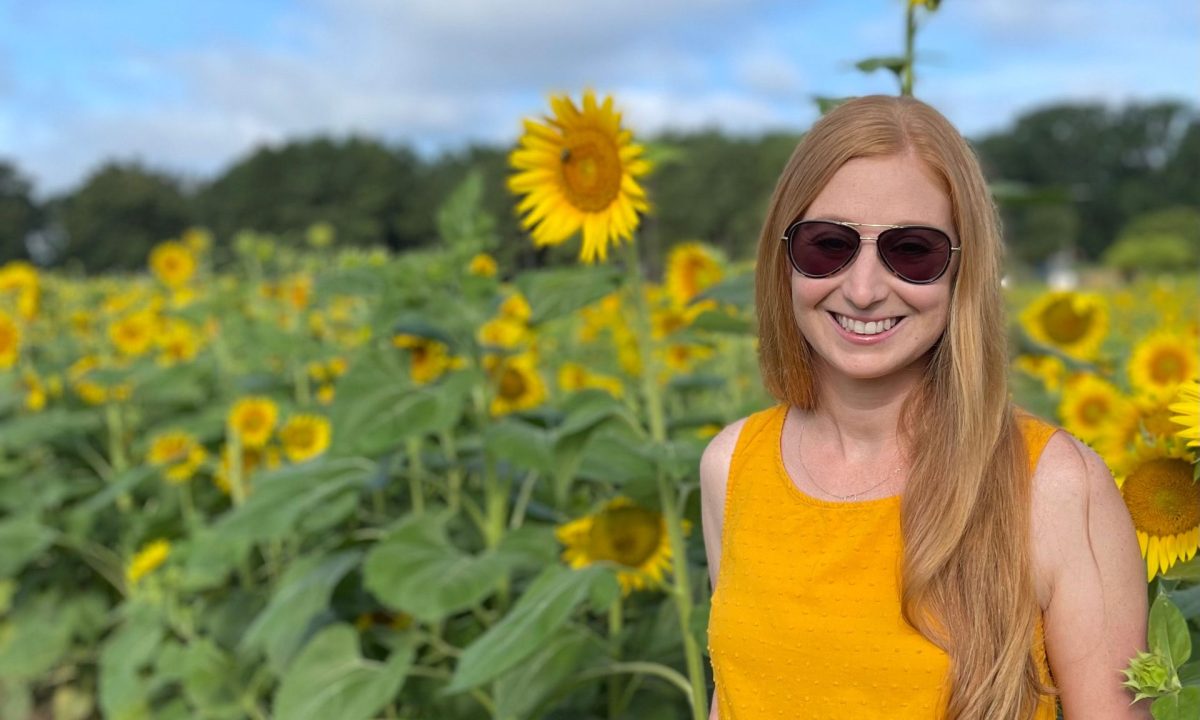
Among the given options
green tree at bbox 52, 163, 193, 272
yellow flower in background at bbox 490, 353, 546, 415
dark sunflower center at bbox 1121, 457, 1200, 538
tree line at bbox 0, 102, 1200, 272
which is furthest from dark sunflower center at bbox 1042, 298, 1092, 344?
green tree at bbox 52, 163, 193, 272

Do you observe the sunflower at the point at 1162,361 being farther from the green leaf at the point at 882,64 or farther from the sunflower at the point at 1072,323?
the green leaf at the point at 882,64

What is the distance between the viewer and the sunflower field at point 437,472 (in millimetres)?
1788

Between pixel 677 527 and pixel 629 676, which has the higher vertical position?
pixel 677 527

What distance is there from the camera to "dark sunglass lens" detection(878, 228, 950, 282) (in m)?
1.18

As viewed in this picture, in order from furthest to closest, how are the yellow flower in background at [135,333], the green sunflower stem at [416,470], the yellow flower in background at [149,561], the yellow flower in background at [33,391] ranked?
1. the yellow flower in background at [135,333]
2. the yellow flower in background at [33,391]
3. the yellow flower in background at [149,561]
4. the green sunflower stem at [416,470]

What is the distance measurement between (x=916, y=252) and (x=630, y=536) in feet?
3.08

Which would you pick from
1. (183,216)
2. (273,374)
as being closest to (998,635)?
(273,374)

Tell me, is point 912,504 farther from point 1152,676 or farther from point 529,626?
point 529,626

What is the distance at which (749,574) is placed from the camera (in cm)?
129

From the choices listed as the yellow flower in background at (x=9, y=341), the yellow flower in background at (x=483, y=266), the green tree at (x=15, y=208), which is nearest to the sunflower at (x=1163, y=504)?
the yellow flower in background at (x=483, y=266)

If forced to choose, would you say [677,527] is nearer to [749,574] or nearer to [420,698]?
[749,574]

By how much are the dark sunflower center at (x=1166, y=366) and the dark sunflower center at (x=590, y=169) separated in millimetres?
1372

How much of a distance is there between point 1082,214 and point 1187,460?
5019 cm

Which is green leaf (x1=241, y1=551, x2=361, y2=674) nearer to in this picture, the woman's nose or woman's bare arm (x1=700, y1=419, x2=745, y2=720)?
woman's bare arm (x1=700, y1=419, x2=745, y2=720)
